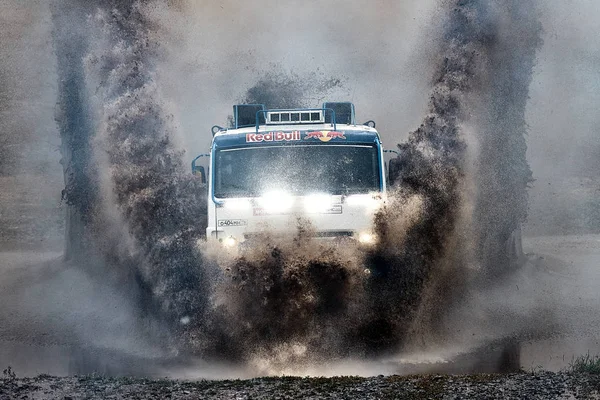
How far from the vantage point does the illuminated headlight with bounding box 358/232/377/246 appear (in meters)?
13.1

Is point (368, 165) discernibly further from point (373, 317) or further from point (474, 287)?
point (474, 287)

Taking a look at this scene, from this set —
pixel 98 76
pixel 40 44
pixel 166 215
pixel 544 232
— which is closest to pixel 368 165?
pixel 166 215

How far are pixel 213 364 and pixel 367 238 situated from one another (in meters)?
2.79

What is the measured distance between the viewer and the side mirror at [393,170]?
14.1 meters

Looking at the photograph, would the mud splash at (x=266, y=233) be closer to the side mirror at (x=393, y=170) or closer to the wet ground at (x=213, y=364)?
the side mirror at (x=393, y=170)

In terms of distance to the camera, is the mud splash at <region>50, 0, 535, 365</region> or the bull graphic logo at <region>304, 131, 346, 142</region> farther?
the bull graphic logo at <region>304, 131, 346, 142</region>

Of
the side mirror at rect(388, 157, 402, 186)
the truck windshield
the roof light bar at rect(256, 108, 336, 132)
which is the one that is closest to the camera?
the truck windshield

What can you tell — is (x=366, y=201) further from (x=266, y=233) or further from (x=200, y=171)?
(x=200, y=171)

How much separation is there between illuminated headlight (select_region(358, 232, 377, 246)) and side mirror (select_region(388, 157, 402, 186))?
118 cm

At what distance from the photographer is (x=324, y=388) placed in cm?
970

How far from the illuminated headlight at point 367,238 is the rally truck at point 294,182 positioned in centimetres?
1

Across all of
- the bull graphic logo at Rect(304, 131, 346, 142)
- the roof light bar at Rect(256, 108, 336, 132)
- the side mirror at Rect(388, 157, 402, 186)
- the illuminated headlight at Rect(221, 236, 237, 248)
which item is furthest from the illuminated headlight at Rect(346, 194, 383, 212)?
the illuminated headlight at Rect(221, 236, 237, 248)

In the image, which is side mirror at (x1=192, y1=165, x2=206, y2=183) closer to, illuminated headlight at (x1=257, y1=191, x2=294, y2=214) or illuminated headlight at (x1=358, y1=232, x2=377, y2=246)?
illuminated headlight at (x1=257, y1=191, x2=294, y2=214)

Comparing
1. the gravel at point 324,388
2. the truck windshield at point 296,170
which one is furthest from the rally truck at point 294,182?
the gravel at point 324,388
